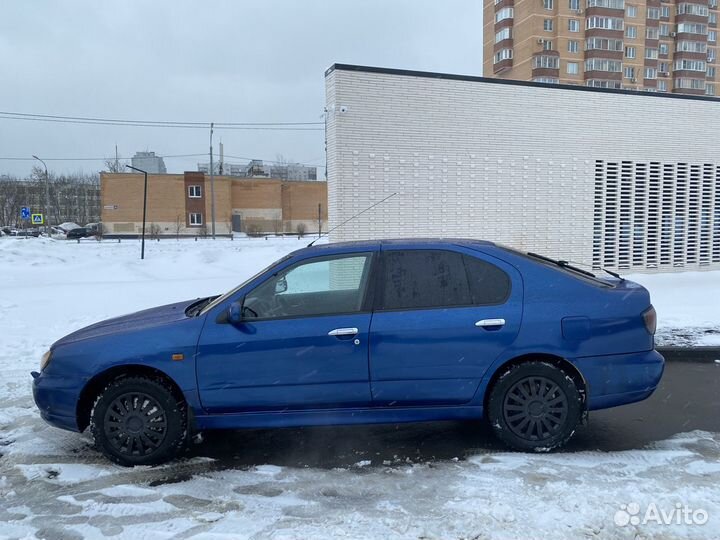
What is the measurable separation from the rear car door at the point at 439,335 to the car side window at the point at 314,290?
22cm

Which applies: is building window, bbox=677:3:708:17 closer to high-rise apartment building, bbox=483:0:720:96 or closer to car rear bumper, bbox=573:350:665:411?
high-rise apartment building, bbox=483:0:720:96

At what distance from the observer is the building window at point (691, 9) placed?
219ft

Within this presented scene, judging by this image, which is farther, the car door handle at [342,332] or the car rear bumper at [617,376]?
the car rear bumper at [617,376]

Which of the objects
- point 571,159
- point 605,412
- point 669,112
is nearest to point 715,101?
point 669,112

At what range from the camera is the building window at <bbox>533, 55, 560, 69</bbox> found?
190ft

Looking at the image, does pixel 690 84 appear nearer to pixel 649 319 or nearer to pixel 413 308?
pixel 649 319

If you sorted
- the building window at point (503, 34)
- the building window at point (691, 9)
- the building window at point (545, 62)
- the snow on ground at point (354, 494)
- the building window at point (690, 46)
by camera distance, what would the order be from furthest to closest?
the building window at point (690, 46) < the building window at point (691, 9) < the building window at point (503, 34) < the building window at point (545, 62) < the snow on ground at point (354, 494)

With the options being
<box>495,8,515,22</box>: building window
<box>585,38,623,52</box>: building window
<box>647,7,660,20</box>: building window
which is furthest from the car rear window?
<box>647,7,660,20</box>: building window

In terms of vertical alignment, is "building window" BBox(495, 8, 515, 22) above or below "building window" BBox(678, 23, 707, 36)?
below

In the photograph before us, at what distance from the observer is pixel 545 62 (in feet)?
190

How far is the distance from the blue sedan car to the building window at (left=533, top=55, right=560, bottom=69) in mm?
59728

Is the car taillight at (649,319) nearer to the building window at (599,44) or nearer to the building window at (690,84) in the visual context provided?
the building window at (599,44)

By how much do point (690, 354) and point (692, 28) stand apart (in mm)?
75688

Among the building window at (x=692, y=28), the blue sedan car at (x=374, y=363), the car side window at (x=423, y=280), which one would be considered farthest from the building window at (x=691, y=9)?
the car side window at (x=423, y=280)
